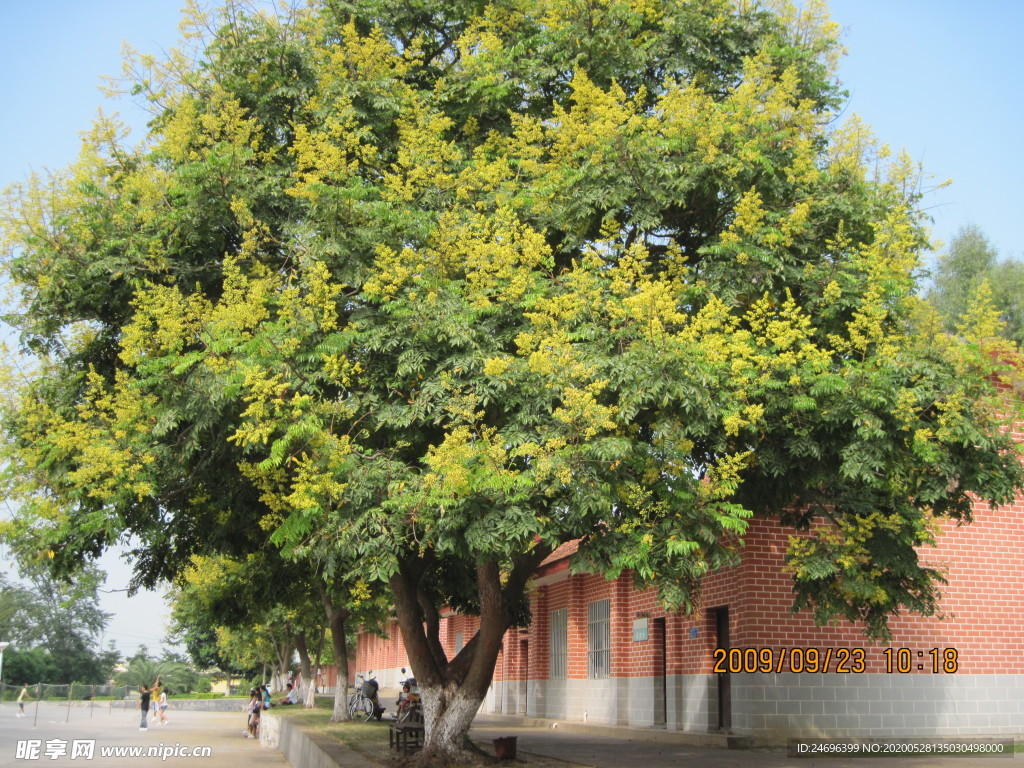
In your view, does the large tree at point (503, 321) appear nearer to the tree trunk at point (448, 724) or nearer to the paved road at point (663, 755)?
the tree trunk at point (448, 724)

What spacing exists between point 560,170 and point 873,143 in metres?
4.10

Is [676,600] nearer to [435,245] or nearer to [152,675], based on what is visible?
[435,245]

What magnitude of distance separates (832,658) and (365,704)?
16018 millimetres

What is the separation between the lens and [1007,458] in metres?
11.0

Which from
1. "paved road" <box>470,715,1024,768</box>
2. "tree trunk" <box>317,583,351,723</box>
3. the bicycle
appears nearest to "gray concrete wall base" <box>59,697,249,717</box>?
the bicycle

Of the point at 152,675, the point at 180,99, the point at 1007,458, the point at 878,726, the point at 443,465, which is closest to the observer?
the point at 443,465

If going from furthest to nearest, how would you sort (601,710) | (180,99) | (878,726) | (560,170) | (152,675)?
(152,675)
(601,710)
(878,726)
(180,99)
(560,170)

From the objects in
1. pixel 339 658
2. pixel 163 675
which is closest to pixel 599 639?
pixel 339 658

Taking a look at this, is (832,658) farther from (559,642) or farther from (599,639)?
(559,642)

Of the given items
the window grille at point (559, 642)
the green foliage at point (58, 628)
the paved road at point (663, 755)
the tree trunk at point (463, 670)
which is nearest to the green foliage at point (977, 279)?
the window grille at point (559, 642)

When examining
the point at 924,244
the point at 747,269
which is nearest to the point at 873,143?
the point at 924,244

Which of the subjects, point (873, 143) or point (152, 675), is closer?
point (873, 143)

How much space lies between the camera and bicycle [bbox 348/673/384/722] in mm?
26000

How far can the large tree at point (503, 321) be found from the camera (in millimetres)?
10172
